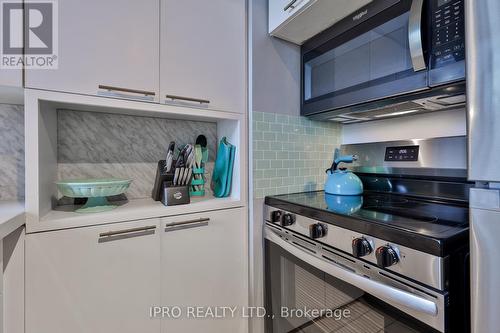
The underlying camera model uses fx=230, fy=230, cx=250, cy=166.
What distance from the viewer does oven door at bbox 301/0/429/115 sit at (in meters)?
0.87

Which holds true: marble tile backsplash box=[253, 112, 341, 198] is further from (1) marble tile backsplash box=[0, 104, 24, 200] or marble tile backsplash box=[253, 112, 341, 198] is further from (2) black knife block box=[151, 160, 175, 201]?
(1) marble tile backsplash box=[0, 104, 24, 200]

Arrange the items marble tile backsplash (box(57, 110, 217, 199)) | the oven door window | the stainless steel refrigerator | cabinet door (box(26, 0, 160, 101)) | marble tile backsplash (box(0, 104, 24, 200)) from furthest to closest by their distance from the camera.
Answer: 1. marble tile backsplash (box(57, 110, 217, 199))
2. marble tile backsplash (box(0, 104, 24, 200))
3. cabinet door (box(26, 0, 160, 101))
4. the oven door window
5. the stainless steel refrigerator

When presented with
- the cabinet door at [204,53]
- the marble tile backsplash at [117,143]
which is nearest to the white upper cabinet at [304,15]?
the cabinet door at [204,53]

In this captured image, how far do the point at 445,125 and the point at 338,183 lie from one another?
0.56 metres

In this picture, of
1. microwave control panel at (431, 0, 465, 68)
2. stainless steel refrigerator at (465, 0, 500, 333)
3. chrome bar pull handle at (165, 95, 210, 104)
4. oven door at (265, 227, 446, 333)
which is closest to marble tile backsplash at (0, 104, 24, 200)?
chrome bar pull handle at (165, 95, 210, 104)

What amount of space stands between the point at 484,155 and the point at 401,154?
798mm

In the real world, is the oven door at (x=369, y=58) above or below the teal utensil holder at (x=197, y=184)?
above

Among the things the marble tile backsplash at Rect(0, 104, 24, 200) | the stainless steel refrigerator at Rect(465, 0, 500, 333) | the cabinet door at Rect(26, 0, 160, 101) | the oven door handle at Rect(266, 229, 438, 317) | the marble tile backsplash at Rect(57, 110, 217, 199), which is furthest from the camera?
the marble tile backsplash at Rect(57, 110, 217, 199)

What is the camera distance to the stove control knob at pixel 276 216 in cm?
115

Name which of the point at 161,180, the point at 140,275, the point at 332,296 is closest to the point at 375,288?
the point at 332,296

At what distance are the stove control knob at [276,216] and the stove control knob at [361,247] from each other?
43cm

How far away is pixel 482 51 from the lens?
1.65 ft

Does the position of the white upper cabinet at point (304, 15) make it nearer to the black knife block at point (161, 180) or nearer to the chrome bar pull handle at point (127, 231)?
the black knife block at point (161, 180)

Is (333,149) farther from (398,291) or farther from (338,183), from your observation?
(398,291)
